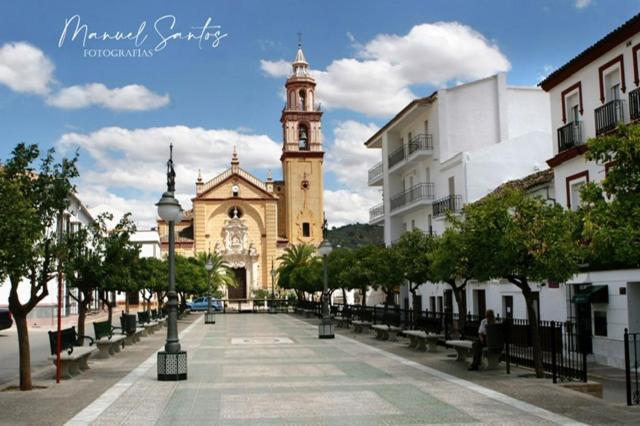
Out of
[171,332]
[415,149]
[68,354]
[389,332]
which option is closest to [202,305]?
[415,149]

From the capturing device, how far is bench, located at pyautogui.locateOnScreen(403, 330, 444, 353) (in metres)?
22.3

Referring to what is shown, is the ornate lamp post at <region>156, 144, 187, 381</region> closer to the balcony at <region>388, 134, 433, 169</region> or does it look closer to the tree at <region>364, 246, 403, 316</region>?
the tree at <region>364, 246, 403, 316</region>

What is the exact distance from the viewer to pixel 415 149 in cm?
4191

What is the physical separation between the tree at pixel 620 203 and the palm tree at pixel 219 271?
60.6 meters

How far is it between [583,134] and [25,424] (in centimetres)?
1813

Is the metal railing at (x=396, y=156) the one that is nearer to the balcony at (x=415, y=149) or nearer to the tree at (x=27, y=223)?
the balcony at (x=415, y=149)

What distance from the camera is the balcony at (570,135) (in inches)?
930

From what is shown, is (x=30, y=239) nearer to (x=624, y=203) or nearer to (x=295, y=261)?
(x=624, y=203)

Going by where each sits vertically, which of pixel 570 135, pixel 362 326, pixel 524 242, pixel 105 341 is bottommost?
pixel 362 326

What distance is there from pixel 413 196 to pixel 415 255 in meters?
15.5

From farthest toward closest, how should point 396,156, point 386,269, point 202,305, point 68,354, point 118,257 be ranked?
point 202,305
point 396,156
point 386,269
point 118,257
point 68,354

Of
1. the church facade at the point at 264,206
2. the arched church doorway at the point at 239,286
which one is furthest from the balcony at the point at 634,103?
the arched church doorway at the point at 239,286

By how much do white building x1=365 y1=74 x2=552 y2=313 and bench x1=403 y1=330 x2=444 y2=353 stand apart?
38.8ft

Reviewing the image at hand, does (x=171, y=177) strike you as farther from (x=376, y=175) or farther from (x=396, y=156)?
(x=376, y=175)
